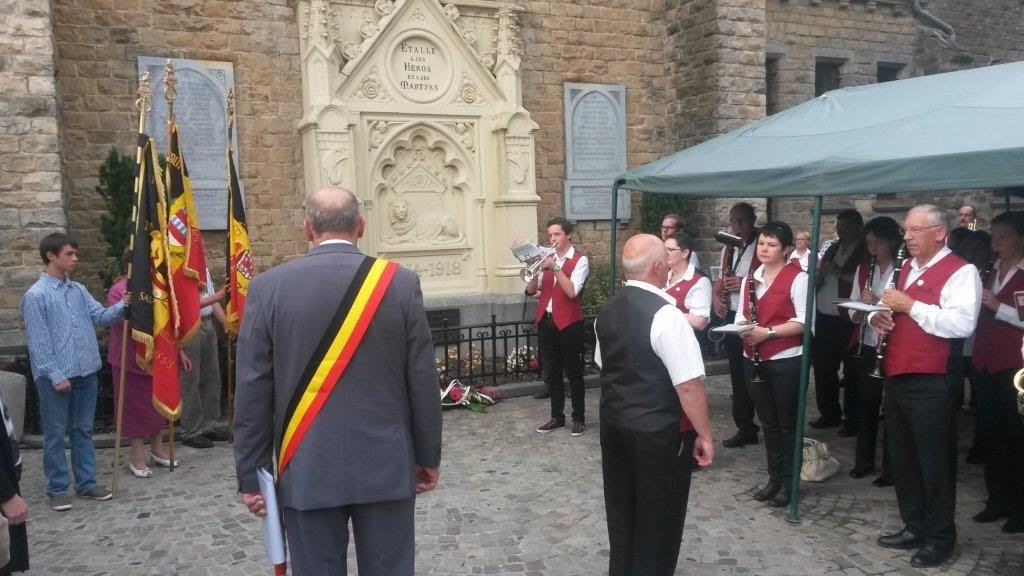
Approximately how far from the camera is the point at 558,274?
6203mm

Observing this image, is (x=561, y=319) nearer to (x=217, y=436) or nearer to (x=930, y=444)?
(x=930, y=444)

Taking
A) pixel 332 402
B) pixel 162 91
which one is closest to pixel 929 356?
pixel 332 402

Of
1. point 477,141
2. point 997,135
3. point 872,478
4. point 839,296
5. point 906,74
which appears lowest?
point 872,478

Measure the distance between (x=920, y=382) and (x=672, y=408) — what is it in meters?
1.67

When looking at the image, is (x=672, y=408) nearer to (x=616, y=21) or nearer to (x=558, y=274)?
(x=558, y=274)

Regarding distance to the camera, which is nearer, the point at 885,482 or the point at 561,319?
the point at 885,482

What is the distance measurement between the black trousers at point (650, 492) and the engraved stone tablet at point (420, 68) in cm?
740

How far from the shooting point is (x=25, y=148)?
7.21 meters

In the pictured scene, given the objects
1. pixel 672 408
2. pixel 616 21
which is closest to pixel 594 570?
pixel 672 408

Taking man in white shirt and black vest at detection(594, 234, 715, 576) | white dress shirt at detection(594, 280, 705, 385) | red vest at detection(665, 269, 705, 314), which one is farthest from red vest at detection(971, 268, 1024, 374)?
white dress shirt at detection(594, 280, 705, 385)

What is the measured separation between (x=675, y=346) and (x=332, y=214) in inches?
58.7

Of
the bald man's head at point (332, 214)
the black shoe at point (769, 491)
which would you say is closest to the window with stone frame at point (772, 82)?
the black shoe at point (769, 491)

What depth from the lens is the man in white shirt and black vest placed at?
10.4 ft

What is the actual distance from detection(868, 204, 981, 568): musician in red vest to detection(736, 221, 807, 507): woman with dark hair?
0.65 metres
